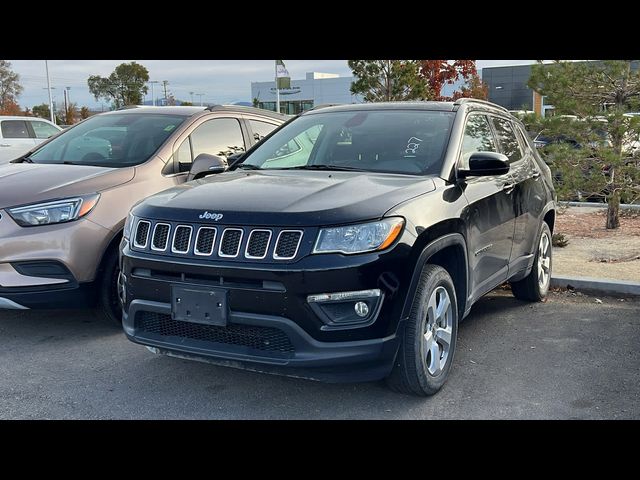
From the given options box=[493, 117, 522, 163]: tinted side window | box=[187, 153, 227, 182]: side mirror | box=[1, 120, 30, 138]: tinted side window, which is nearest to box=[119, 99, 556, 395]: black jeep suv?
box=[187, 153, 227, 182]: side mirror

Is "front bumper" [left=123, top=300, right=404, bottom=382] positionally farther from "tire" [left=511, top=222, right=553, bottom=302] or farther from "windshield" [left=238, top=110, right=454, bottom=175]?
"tire" [left=511, top=222, right=553, bottom=302]

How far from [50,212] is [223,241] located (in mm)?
1998

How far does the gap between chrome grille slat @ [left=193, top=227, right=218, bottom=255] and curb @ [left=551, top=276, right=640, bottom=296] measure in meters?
4.27

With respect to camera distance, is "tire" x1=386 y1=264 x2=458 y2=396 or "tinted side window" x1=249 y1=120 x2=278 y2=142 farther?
"tinted side window" x1=249 y1=120 x2=278 y2=142

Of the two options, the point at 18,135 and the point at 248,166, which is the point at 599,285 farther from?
the point at 18,135

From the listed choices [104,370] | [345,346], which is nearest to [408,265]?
[345,346]

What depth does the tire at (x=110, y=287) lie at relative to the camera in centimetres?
516

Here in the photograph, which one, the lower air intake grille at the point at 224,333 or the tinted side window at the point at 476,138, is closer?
the lower air intake grille at the point at 224,333

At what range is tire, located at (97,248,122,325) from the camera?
5156 millimetres

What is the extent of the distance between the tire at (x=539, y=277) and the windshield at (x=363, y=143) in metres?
1.88

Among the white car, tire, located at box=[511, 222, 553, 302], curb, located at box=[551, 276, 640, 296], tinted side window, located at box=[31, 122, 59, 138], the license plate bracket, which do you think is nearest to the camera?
the license plate bracket

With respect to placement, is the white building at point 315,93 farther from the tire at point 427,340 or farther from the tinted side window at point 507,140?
the tire at point 427,340

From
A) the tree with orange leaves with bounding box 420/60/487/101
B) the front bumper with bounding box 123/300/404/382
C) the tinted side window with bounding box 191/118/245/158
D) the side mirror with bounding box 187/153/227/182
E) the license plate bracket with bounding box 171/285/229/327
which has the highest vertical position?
the tree with orange leaves with bounding box 420/60/487/101

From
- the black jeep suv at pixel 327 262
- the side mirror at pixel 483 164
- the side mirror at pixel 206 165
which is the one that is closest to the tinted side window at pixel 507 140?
the black jeep suv at pixel 327 262
